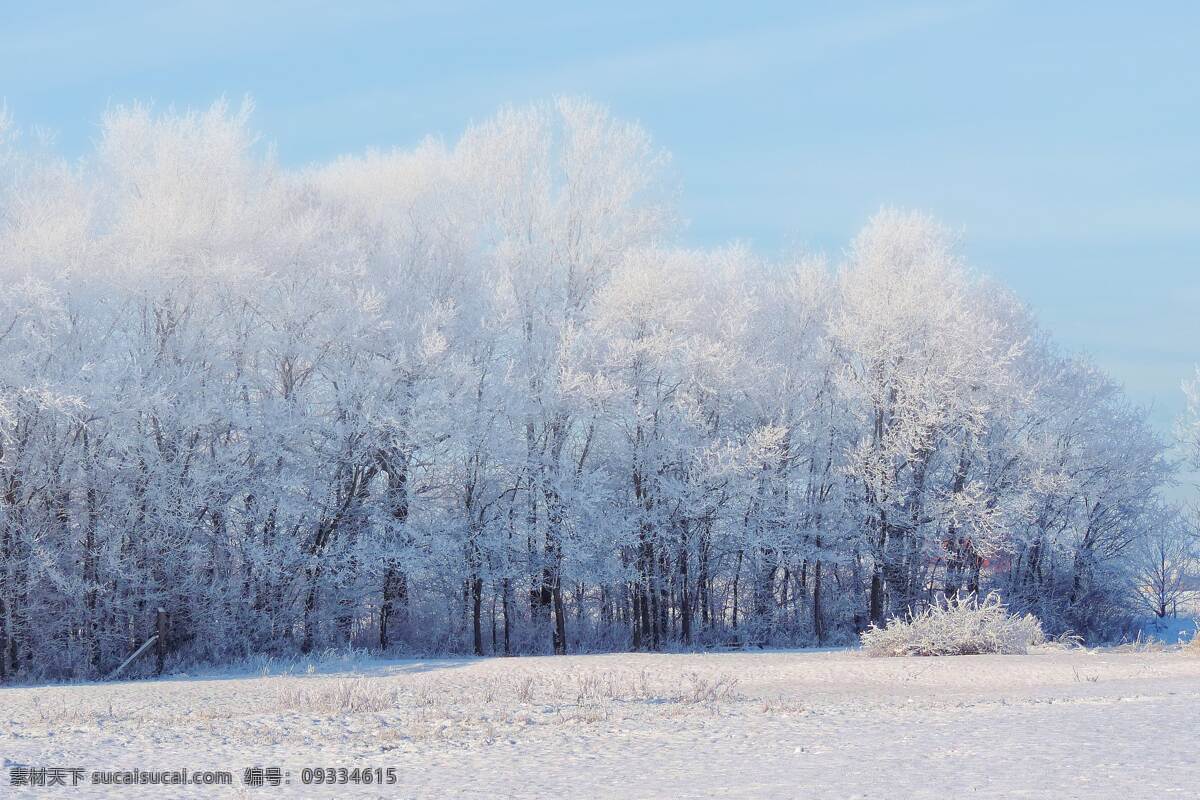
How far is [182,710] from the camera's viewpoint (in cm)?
1188

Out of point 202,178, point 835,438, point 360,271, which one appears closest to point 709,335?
point 835,438

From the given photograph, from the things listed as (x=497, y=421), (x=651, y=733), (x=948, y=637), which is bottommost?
(x=651, y=733)

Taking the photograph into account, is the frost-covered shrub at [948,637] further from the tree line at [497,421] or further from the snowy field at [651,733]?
the tree line at [497,421]

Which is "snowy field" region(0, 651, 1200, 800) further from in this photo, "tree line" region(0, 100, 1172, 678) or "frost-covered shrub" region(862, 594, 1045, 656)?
"tree line" region(0, 100, 1172, 678)

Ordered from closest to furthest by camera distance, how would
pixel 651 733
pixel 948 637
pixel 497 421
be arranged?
pixel 651 733 < pixel 948 637 < pixel 497 421

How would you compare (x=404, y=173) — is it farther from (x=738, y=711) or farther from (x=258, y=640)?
(x=738, y=711)

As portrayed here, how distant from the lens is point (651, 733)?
9.98m

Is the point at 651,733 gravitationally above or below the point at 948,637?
below

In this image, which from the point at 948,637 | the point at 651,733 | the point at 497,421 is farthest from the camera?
the point at 497,421

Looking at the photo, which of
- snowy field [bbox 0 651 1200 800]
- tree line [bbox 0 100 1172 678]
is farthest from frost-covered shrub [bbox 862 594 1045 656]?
tree line [bbox 0 100 1172 678]

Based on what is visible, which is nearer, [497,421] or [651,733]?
[651,733]

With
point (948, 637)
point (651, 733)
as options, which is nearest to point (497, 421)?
point (948, 637)

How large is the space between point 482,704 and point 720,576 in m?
18.1

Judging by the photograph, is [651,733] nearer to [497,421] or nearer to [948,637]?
[948,637]
